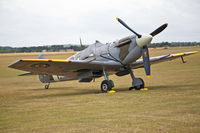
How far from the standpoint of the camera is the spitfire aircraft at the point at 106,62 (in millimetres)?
13023

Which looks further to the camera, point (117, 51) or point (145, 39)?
point (117, 51)

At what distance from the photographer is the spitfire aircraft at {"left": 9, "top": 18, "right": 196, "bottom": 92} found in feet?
42.7

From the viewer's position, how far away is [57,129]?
6641 millimetres

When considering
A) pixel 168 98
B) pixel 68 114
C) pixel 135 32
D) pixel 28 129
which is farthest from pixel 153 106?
pixel 135 32

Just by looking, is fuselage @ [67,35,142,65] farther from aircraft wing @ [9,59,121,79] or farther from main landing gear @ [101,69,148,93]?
main landing gear @ [101,69,148,93]

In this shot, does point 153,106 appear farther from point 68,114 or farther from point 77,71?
point 77,71

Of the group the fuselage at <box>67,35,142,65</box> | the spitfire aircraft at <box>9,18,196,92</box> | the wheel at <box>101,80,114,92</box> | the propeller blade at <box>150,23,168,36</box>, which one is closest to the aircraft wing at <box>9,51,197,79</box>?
the spitfire aircraft at <box>9,18,196,92</box>

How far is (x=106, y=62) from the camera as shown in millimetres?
13820

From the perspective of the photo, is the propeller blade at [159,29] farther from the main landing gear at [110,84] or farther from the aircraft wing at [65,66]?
the main landing gear at [110,84]

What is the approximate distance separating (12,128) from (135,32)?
293 inches

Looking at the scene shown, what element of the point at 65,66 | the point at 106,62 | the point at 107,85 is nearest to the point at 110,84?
the point at 107,85

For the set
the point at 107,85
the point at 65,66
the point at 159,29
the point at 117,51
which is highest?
the point at 159,29

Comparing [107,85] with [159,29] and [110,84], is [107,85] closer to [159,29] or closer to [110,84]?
[110,84]

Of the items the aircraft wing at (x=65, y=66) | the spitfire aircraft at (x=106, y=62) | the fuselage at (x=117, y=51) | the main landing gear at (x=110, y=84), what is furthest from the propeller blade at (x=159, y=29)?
the main landing gear at (x=110, y=84)
